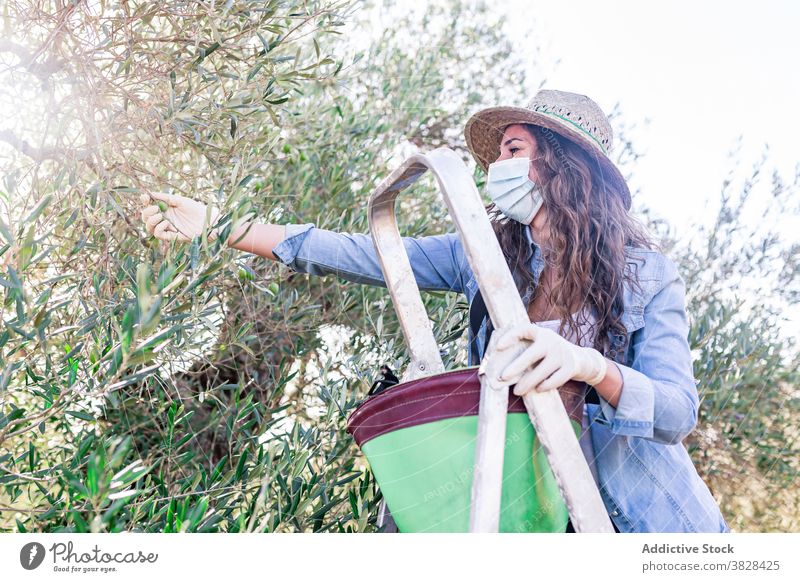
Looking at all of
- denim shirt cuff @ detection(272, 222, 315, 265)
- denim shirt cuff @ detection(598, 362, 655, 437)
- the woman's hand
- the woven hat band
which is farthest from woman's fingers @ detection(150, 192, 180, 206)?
denim shirt cuff @ detection(598, 362, 655, 437)

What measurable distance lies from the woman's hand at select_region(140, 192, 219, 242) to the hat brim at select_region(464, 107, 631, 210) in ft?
2.39

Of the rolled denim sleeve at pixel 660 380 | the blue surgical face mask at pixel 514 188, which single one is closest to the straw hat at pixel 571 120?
the blue surgical face mask at pixel 514 188

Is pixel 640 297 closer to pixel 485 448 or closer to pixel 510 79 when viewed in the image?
pixel 485 448

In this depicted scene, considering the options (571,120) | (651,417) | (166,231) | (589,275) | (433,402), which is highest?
(571,120)

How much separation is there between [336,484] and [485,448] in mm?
945

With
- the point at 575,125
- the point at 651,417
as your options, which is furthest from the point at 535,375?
the point at 575,125

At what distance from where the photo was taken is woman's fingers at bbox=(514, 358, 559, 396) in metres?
1.24

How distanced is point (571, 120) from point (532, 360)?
823mm

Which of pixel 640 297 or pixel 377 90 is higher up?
pixel 377 90

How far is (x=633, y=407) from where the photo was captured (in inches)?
54.3

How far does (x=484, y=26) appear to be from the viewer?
4285 millimetres

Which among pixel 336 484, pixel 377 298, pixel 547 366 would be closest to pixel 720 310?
pixel 377 298

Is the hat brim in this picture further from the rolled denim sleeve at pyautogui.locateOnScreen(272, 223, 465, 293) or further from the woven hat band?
the rolled denim sleeve at pyautogui.locateOnScreen(272, 223, 465, 293)

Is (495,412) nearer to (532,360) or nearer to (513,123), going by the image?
(532,360)
